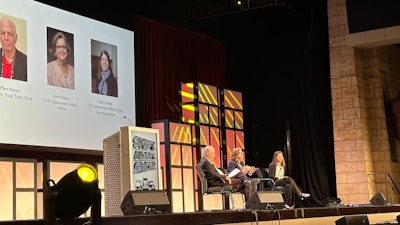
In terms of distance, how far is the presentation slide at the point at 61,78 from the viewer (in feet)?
23.6

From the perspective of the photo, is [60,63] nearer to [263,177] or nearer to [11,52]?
[11,52]

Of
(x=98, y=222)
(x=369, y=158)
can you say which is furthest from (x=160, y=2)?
(x=98, y=222)

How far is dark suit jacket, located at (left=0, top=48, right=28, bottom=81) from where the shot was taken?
7.24m

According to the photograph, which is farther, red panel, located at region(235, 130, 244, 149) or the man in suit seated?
red panel, located at region(235, 130, 244, 149)

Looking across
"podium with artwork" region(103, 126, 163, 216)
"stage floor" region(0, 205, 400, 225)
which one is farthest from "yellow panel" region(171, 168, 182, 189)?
"stage floor" region(0, 205, 400, 225)

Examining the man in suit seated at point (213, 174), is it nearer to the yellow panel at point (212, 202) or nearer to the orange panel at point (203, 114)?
the yellow panel at point (212, 202)

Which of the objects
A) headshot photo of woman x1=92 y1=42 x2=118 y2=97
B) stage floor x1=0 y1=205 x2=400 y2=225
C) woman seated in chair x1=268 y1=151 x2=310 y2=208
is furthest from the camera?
headshot photo of woman x1=92 y1=42 x2=118 y2=97

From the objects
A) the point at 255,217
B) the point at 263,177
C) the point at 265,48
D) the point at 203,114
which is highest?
the point at 265,48

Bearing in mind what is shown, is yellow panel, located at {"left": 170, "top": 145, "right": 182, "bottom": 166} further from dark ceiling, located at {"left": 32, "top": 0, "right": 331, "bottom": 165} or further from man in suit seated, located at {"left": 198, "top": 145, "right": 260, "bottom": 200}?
dark ceiling, located at {"left": 32, "top": 0, "right": 331, "bottom": 165}

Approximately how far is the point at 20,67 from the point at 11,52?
20cm

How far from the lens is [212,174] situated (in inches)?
281

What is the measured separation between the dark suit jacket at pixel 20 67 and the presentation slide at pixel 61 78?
1cm

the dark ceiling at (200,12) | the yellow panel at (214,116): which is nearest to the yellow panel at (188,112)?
the yellow panel at (214,116)

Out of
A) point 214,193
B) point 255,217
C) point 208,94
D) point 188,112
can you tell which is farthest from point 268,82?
point 255,217
